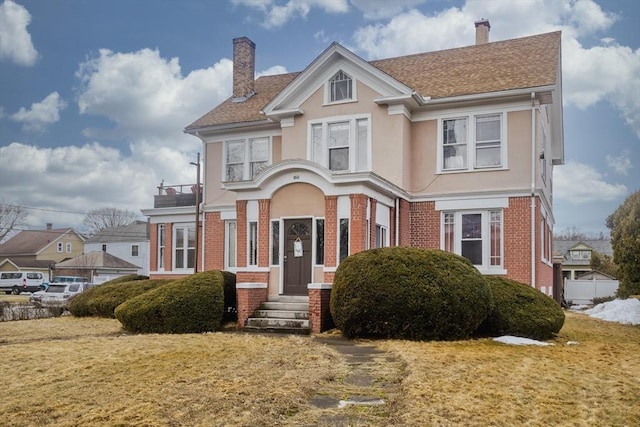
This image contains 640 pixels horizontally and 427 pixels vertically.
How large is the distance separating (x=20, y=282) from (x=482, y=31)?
4486 centimetres

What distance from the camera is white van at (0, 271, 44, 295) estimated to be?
2019 inches

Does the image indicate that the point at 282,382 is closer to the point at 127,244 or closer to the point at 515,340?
the point at 515,340

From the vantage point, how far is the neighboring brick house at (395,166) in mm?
16234

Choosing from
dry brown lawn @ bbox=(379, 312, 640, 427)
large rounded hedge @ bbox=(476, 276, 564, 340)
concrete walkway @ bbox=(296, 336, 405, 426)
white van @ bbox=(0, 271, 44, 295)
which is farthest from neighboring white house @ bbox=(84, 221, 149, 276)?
concrete walkway @ bbox=(296, 336, 405, 426)

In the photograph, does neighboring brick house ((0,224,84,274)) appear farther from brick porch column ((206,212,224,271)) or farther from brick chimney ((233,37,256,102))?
brick chimney ((233,37,256,102))

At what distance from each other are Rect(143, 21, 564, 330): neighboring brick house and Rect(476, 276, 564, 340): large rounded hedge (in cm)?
347

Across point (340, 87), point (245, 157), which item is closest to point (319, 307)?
point (340, 87)

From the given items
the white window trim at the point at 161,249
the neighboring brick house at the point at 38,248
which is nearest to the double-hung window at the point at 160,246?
the white window trim at the point at 161,249

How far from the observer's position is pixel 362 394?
7.77m

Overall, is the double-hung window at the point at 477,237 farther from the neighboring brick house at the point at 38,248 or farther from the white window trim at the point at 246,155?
the neighboring brick house at the point at 38,248

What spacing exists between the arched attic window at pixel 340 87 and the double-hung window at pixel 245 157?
327 cm

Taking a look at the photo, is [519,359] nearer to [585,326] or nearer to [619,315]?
[585,326]

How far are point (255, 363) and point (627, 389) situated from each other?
17.9ft

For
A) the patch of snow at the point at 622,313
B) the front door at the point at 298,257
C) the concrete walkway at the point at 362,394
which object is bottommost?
the patch of snow at the point at 622,313
